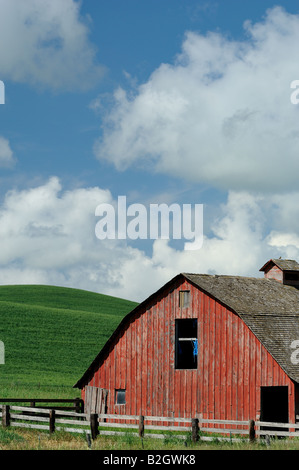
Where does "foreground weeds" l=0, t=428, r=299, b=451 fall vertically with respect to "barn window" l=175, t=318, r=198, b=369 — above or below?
below

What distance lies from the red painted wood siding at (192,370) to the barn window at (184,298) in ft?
0.60

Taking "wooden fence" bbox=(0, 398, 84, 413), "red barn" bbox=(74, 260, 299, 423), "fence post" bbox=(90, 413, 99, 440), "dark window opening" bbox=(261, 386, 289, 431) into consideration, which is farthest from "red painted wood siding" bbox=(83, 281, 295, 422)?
"fence post" bbox=(90, 413, 99, 440)

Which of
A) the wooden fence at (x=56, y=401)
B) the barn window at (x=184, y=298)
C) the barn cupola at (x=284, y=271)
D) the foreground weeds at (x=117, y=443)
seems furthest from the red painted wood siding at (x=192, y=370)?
the barn cupola at (x=284, y=271)

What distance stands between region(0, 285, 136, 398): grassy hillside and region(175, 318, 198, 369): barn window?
14.2m

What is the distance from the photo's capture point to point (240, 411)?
29.4 meters

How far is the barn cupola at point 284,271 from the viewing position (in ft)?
120

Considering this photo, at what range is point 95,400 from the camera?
1348 inches

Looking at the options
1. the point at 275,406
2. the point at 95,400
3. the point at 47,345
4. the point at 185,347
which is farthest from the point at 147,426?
the point at 47,345

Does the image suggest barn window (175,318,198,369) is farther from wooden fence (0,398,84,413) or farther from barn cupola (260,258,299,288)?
wooden fence (0,398,84,413)

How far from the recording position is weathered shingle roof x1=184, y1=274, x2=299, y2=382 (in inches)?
1152

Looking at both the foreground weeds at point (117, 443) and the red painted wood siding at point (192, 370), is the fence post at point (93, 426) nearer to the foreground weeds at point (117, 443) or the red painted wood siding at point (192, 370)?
the foreground weeds at point (117, 443)
